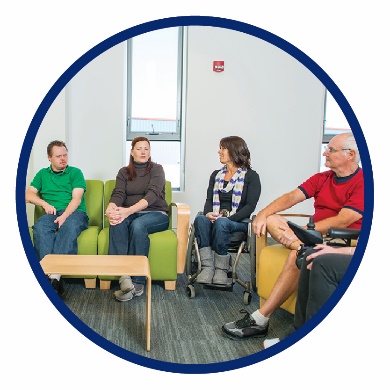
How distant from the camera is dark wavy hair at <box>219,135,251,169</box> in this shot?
2420mm

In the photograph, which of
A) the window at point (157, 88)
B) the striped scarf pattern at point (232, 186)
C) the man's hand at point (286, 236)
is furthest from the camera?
the window at point (157, 88)

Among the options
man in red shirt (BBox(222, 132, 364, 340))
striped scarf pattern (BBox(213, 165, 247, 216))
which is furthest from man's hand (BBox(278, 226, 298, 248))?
striped scarf pattern (BBox(213, 165, 247, 216))

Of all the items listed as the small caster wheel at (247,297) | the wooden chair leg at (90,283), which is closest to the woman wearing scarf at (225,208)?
the small caster wheel at (247,297)

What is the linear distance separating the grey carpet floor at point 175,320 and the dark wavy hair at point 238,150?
618mm

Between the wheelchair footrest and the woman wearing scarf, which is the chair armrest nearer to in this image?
the woman wearing scarf

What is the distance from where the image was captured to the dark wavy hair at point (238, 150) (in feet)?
7.94

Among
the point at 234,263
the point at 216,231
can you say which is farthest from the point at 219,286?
the point at 216,231

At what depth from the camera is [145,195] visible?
2572 millimetres

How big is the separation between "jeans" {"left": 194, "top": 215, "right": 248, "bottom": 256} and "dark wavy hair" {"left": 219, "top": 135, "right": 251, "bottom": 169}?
27 cm

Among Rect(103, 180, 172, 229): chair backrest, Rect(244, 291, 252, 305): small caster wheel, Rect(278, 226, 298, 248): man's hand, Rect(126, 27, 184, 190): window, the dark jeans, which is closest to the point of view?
the dark jeans

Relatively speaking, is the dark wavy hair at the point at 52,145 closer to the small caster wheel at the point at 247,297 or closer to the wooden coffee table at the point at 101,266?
the wooden coffee table at the point at 101,266

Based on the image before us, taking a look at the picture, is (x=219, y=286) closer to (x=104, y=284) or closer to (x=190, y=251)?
(x=190, y=251)

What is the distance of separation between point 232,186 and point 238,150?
17 centimetres

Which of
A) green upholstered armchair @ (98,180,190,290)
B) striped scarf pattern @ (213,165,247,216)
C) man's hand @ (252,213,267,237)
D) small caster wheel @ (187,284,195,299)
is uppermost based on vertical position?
striped scarf pattern @ (213,165,247,216)
